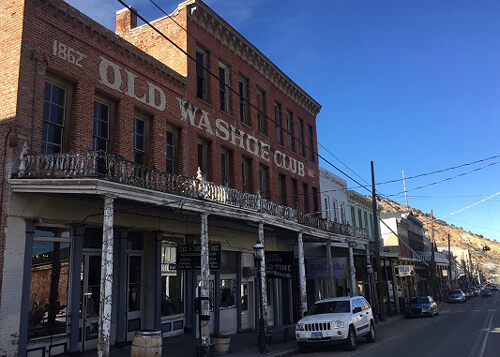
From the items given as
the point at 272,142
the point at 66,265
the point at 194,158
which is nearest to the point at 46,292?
the point at 66,265

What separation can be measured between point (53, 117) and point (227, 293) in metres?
10.9

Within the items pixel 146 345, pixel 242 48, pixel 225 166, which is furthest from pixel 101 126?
pixel 242 48

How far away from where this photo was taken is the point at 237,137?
20.6 metres

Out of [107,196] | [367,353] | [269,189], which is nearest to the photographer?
[107,196]

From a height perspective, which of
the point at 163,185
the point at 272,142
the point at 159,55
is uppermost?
the point at 159,55

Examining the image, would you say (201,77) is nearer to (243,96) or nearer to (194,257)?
(243,96)

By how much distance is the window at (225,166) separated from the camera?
19625 mm

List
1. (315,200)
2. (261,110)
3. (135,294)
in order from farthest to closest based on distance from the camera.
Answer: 1. (315,200)
2. (261,110)
3. (135,294)

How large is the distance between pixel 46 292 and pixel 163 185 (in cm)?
413

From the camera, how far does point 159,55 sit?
1853 centimetres

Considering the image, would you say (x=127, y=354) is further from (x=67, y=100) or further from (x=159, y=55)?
(x=159, y=55)

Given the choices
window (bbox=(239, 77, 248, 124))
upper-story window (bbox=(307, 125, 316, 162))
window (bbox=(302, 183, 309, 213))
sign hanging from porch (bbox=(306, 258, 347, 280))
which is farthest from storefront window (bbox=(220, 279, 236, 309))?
upper-story window (bbox=(307, 125, 316, 162))

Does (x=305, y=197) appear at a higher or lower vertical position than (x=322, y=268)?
higher

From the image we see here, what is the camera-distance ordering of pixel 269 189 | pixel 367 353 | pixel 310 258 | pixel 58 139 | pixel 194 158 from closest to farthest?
1. pixel 58 139
2. pixel 367 353
3. pixel 194 158
4. pixel 269 189
5. pixel 310 258
